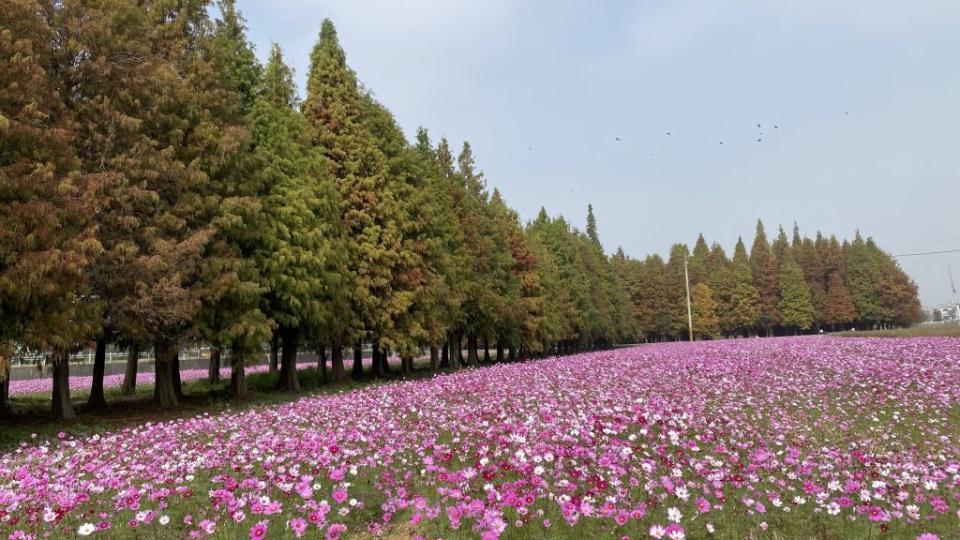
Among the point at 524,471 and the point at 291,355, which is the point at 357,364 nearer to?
the point at 291,355

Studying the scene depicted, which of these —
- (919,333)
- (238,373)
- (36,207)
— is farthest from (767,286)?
(36,207)

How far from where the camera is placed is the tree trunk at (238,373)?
18.7 metres

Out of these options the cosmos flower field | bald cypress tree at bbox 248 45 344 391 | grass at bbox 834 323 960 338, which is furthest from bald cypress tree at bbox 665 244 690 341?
the cosmos flower field

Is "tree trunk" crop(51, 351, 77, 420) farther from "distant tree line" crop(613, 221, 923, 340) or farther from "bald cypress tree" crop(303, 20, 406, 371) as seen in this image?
"distant tree line" crop(613, 221, 923, 340)

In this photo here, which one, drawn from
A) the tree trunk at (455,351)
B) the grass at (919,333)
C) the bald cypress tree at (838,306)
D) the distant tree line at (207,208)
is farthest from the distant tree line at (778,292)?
the distant tree line at (207,208)

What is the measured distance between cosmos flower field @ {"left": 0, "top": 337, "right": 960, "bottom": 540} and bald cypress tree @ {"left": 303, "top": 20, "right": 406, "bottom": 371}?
11252 millimetres

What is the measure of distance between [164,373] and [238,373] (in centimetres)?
224

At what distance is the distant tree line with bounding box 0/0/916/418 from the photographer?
12453mm

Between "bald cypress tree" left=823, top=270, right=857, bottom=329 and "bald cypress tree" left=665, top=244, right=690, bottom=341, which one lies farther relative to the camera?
"bald cypress tree" left=665, top=244, right=690, bottom=341

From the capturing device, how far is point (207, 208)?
17.3 metres

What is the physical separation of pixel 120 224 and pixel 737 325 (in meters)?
87.5

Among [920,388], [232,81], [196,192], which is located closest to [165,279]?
[196,192]

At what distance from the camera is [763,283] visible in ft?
299

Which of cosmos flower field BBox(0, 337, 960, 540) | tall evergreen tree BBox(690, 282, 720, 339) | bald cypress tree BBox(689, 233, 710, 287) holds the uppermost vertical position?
bald cypress tree BBox(689, 233, 710, 287)
